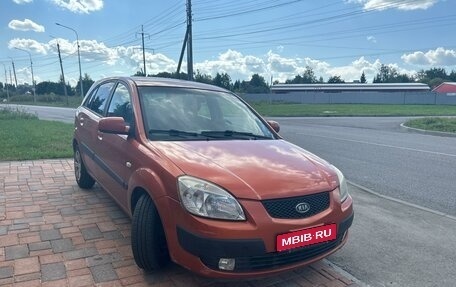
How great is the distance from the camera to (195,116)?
12.7 ft

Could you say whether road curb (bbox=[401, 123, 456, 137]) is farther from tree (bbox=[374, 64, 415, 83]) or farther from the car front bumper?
tree (bbox=[374, 64, 415, 83])

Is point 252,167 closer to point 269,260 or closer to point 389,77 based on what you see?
point 269,260

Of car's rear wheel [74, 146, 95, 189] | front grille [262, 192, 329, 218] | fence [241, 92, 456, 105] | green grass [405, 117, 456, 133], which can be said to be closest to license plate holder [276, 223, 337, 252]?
front grille [262, 192, 329, 218]

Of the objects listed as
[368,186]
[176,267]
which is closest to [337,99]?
[368,186]

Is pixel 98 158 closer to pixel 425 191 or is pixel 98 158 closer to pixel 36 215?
pixel 36 215

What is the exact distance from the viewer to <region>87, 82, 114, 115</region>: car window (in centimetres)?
480

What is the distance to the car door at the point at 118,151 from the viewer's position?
3520 millimetres

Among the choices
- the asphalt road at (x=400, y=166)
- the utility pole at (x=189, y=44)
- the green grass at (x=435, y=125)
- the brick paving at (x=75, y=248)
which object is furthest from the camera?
the utility pole at (x=189, y=44)

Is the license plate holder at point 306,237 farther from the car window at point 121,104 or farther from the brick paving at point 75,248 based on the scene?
the car window at point 121,104

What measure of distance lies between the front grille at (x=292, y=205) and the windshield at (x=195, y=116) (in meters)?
1.13

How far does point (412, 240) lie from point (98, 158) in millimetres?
3678

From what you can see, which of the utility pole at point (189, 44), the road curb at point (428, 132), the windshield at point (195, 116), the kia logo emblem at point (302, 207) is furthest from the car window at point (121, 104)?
the utility pole at point (189, 44)

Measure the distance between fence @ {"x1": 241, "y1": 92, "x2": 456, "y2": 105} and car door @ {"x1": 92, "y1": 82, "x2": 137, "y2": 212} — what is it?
55190 mm

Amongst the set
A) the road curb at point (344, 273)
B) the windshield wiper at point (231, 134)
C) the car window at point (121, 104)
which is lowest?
the road curb at point (344, 273)
